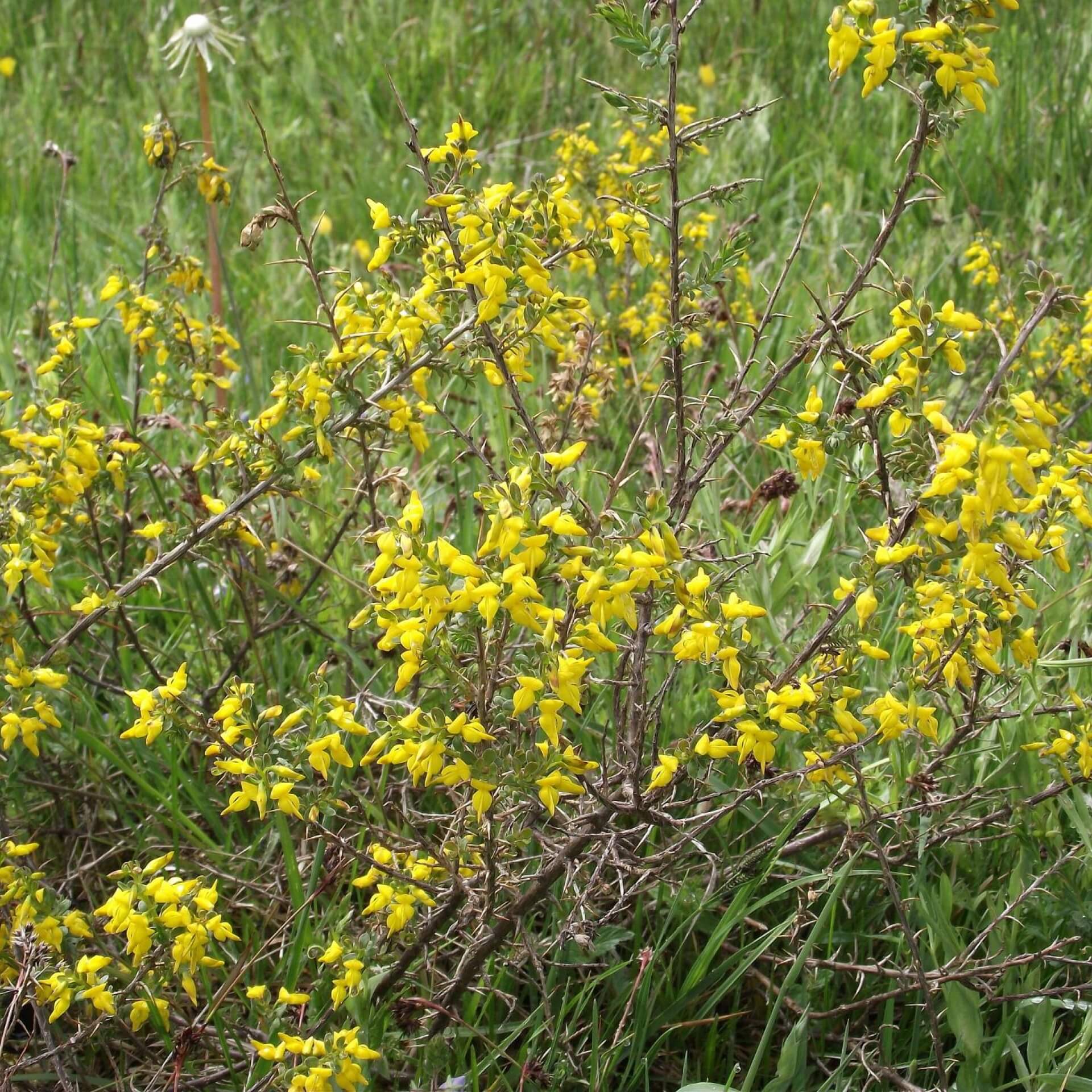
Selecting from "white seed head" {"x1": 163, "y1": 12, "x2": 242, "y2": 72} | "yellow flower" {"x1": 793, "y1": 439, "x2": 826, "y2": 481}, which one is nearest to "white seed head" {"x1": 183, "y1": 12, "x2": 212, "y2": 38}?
"white seed head" {"x1": 163, "y1": 12, "x2": 242, "y2": 72}

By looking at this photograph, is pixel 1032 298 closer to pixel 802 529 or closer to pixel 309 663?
pixel 802 529

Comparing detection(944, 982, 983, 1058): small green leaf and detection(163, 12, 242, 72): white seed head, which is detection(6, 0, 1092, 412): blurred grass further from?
detection(944, 982, 983, 1058): small green leaf

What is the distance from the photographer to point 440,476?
3.49 metres

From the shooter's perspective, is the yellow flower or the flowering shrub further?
the yellow flower

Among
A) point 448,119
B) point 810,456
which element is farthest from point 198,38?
point 448,119

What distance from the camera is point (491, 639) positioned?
5.65 ft

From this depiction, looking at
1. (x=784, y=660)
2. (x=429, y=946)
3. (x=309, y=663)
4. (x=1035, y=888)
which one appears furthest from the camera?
(x=309, y=663)

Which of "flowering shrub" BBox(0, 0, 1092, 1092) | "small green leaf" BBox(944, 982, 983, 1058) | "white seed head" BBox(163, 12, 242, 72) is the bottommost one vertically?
"small green leaf" BBox(944, 982, 983, 1058)

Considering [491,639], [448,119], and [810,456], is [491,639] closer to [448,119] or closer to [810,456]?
[810,456]

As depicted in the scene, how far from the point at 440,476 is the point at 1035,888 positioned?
1931mm

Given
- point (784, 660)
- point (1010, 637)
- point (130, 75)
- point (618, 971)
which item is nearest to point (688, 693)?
point (784, 660)

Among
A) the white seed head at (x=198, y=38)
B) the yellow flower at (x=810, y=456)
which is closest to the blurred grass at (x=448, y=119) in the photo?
the white seed head at (x=198, y=38)

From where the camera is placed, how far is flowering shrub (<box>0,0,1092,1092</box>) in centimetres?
165

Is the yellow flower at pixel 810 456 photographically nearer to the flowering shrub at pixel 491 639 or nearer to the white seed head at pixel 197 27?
the flowering shrub at pixel 491 639
